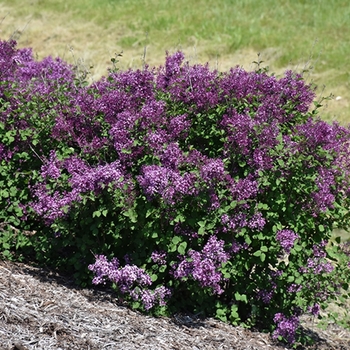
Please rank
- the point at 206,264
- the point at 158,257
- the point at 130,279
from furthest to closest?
the point at 158,257 < the point at 130,279 < the point at 206,264

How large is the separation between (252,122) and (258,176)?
0.37 meters

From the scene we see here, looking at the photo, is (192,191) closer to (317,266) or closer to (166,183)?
(166,183)

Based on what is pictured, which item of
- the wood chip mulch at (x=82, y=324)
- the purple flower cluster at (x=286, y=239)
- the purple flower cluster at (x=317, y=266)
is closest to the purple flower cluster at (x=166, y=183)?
the purple flower cluster at (x=286, y=239)

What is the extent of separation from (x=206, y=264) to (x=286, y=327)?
34.5 inches

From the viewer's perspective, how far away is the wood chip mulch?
382 cm

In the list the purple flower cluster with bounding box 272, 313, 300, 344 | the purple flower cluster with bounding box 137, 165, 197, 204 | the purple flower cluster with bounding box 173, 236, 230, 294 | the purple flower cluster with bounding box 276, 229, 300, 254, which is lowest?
the purple flower cluster with bounding box 272, 313, 300, 344

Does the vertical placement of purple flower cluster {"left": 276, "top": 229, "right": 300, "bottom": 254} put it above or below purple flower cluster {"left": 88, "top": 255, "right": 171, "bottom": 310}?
above

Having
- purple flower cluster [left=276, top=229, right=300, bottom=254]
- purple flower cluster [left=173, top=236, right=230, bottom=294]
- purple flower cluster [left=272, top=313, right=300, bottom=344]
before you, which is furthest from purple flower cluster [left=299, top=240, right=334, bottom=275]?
purple flower cluster [left=173, top=236, right=230, bottom=294]

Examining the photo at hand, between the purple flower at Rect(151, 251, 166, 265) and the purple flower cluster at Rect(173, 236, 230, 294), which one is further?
the purple flower at Rect(151, 251, 166, 265)

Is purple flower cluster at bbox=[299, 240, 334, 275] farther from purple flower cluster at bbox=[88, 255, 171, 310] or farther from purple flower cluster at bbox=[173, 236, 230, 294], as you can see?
purple flower cluster at bbox=[88, 255, 171, 310]

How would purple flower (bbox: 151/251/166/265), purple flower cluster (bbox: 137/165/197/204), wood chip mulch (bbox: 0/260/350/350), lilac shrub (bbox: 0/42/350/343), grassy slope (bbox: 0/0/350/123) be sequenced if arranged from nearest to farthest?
wood chip mulch (bbox: 0/260/350/350) < purple flower cluster (bbox: 137/165/197/204) < lilac shrub (bbox: 0/42/350/343) < purple flower (bbox: 151/251/166/265) < grassy slope (bbox: 0/0/350/123)

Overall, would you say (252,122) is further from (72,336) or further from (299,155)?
(72,336)

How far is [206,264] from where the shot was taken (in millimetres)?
4215

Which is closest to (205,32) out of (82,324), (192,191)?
(192,191)
